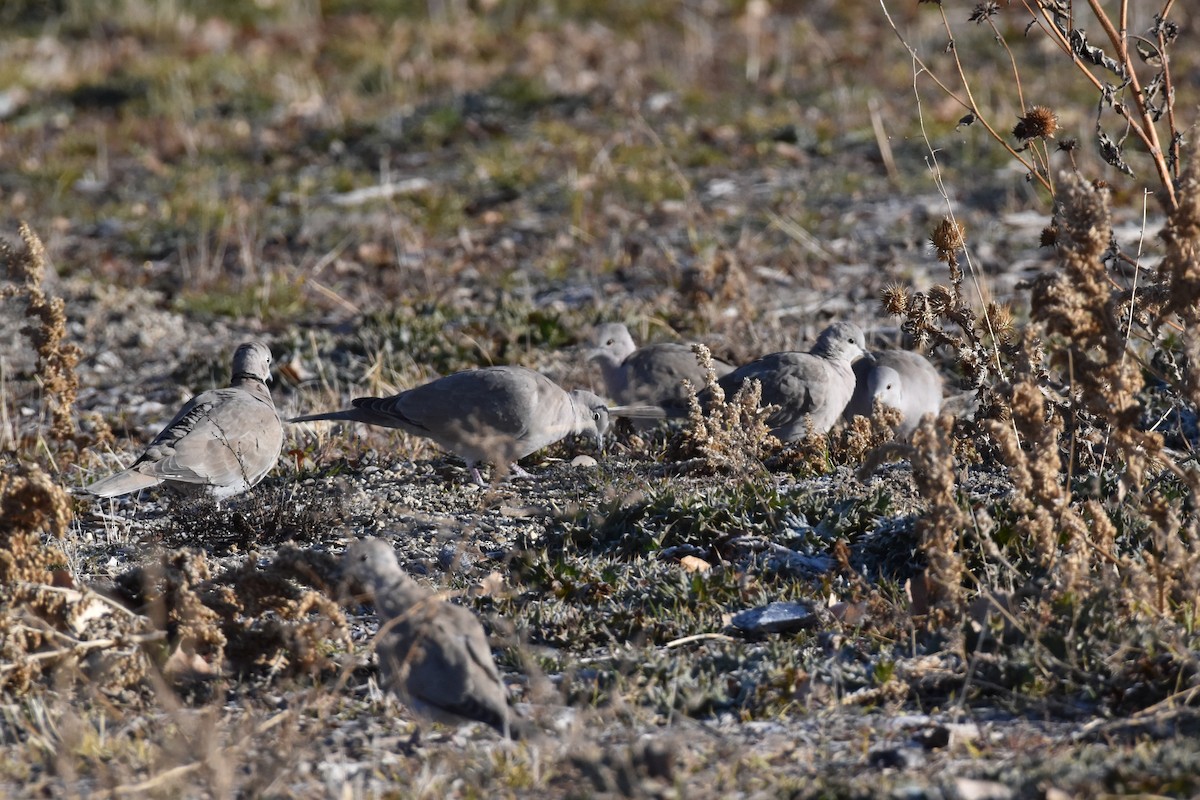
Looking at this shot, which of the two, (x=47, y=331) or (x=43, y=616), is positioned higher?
(x=47, y=331)

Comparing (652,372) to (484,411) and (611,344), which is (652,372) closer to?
(611,344)

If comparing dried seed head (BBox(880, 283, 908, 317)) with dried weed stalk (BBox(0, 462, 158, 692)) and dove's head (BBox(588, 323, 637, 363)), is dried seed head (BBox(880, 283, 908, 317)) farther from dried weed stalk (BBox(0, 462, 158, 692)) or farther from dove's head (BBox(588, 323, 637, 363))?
dried weed stalk (BBox(0, 462, 158, 692))

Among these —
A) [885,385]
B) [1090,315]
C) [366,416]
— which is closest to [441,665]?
[1090,315]

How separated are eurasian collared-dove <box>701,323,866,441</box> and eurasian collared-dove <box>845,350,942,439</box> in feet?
0.32

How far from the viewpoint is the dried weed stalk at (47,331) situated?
580 centimetres

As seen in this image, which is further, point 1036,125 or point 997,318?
point 997,318

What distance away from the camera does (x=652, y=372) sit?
23.3 feet

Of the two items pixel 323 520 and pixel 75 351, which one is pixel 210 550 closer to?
pixel 323 520

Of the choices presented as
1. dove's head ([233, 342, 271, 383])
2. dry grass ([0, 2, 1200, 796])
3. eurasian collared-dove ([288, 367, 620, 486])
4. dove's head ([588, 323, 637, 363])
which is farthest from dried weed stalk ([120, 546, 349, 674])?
dove's head ([588, 323, 637, 363])

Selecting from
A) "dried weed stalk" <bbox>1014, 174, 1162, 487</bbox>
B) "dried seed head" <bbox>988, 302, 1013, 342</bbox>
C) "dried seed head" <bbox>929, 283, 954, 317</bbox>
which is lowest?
"dried seed head" <bbox>988, 302, 1013, 342</bbox>

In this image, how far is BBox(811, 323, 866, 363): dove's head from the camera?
22.6ft

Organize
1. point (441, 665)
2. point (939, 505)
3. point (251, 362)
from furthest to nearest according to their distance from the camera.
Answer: point (251, 362) < point (939, 505) < point (441, 665)

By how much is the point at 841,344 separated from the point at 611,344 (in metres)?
1.37

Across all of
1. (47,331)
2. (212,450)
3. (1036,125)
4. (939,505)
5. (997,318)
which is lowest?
(212,450)
